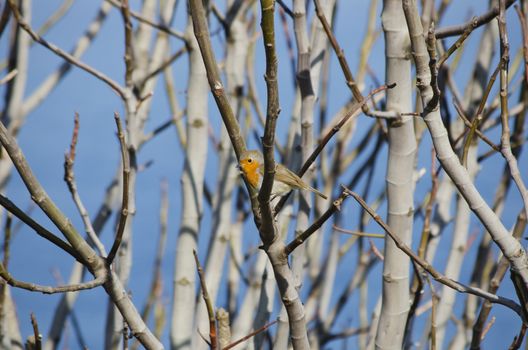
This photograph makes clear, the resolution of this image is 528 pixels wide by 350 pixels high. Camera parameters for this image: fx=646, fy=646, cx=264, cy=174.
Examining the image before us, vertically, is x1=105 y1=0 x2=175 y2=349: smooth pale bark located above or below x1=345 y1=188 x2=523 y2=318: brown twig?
above

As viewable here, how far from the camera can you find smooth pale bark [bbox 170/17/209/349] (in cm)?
329

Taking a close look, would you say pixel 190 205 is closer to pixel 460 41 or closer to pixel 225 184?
pixel 225 184

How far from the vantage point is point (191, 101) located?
344 cm

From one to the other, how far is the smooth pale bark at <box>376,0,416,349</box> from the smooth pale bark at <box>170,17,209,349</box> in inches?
52.1

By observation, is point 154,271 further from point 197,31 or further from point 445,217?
point 197,31

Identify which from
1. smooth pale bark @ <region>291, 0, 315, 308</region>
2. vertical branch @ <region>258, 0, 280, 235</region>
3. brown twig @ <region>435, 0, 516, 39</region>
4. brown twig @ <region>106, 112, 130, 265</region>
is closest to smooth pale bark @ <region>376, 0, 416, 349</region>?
brown twig @ <region>435, 0, 516, 39</region>

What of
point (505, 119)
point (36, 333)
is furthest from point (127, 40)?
point (505, 119)

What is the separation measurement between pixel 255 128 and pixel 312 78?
170 centimetres

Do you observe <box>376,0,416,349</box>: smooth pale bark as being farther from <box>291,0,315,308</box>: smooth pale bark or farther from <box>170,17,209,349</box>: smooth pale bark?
<box>170,17,209,349</box>: smooth pale bark

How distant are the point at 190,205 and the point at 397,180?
1.44 m

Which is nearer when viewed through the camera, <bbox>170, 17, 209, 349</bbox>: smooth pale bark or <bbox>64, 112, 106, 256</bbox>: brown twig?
<bbox>64, 112, 106, 256</bbox>: brown twig

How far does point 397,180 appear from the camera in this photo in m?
2.22

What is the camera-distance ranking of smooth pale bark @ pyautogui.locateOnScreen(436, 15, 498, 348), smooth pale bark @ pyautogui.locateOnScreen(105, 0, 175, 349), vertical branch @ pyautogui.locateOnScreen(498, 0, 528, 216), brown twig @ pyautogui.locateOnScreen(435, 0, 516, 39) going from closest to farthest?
vertical branch @ pyautogui.locateOnScreen(498, 0, 528, 216) < brown twig @ pyautogui.locateOnScreen(435, 0, 516, 39) < smooth pale bark @ pyautogui.locateOnScreen(105, 0, 175, 349) < smooth pale bark @ pyautogui.locateOnScreen(436, 15, 498, 348)

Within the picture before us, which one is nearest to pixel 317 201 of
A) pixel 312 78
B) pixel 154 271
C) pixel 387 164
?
pixel 154 271
